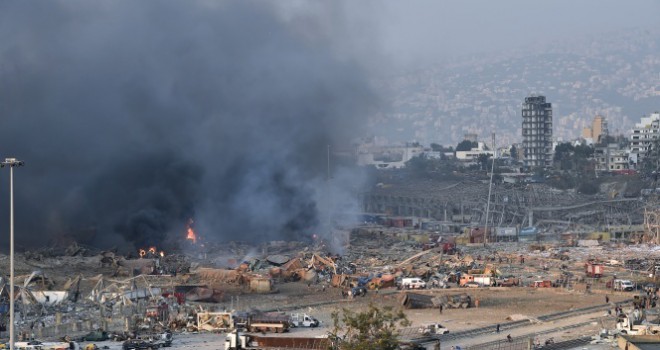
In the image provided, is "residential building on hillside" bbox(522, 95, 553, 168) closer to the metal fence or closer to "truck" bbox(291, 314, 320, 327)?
"truck" bbox(291, 314, 320, 327)

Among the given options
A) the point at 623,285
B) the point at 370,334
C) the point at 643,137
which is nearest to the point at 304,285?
the point at 623,285

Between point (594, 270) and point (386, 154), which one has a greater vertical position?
point (386, 154)

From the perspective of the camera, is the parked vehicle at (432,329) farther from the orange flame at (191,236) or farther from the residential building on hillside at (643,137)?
the residential building on hillside at (643,137)

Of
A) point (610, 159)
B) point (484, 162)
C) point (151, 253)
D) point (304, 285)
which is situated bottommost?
point (304, 285)

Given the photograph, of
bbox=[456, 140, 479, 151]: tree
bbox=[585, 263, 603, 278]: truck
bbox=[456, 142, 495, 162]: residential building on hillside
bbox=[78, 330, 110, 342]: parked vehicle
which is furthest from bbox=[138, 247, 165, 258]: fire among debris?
bbox=[456, 140, 479, 151]: tree

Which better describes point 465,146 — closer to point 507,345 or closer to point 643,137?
point 643,137

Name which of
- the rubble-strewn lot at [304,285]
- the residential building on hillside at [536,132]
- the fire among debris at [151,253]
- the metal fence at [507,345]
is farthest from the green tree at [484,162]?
the metal fence at [507,345]
